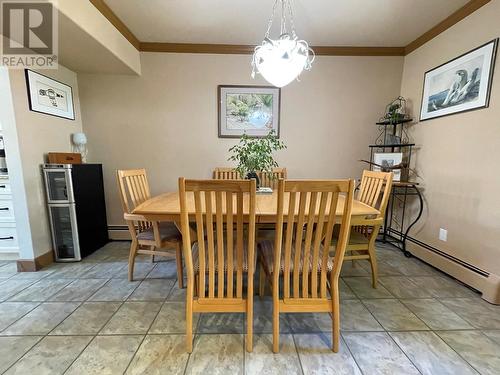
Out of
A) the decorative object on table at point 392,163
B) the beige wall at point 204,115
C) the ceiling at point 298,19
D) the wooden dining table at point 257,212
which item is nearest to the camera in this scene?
the wooden dining table at point 257,212

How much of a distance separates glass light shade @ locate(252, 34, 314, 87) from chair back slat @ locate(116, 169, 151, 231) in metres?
1.41

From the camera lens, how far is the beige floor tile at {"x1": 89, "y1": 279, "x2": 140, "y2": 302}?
1.79 metres

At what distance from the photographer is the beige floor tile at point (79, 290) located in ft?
5.83

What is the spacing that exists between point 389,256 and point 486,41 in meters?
2.13

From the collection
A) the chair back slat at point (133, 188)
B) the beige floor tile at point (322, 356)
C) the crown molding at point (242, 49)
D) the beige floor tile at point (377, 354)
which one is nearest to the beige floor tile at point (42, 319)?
the chair back slat at point (133, 188)

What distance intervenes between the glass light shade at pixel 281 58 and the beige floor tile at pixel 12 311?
2427 mm

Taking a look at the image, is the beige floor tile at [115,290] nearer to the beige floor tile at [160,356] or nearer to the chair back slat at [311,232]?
the beige floor tile at [160,356]

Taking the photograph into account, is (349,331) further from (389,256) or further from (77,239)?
(77,239)

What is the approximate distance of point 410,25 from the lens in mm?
2342

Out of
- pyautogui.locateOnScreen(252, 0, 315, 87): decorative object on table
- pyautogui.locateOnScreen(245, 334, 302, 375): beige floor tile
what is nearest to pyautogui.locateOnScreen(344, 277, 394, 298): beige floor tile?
pyautogui.locateOnScreen(245, 334, 302, 375): beige floor tile

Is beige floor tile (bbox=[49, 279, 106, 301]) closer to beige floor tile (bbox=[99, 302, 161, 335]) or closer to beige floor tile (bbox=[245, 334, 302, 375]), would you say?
beige floor tile (bbox=[99, 302, 161, 335])

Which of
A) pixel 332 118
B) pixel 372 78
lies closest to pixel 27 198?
pixel 332 118

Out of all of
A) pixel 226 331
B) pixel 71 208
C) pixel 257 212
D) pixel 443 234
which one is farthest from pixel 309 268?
pixel 71 208

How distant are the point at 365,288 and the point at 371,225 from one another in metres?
0.59
